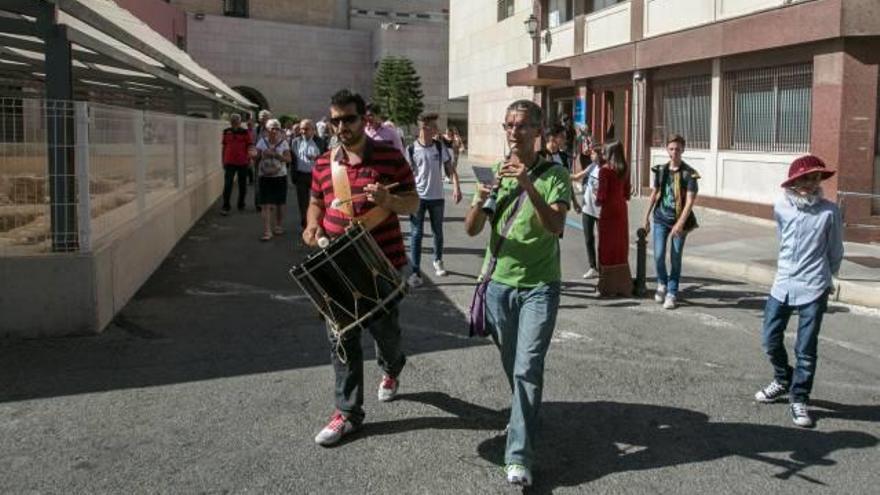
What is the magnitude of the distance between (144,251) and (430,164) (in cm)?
324

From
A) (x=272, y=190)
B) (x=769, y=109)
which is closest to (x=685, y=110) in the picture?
(x=769, y=109)

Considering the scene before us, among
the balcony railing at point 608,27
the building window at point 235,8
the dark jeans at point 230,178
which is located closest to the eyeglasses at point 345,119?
the dark jeans at point 230,178

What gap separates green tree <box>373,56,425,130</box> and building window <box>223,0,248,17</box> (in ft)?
40.7

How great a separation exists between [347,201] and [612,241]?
4.77m

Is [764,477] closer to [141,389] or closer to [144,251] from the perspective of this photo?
[141,389]

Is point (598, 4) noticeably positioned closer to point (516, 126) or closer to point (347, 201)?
point (347, 201)

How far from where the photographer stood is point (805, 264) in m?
5.10

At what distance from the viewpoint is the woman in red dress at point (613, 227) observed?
28.9 ft

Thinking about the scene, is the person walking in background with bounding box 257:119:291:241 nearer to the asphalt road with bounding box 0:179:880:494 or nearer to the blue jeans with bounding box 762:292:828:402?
the asphalt road with bounding box 0:179:880:494

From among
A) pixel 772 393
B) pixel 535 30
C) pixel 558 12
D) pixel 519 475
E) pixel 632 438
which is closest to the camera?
pixel 519 475

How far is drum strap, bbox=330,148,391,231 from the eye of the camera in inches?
181

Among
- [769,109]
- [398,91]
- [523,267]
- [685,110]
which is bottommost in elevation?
[523,267]

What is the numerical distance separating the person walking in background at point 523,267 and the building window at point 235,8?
68.3 metres

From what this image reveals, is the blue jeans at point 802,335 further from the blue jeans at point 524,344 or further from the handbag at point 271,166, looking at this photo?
the handbag at point 271,166
